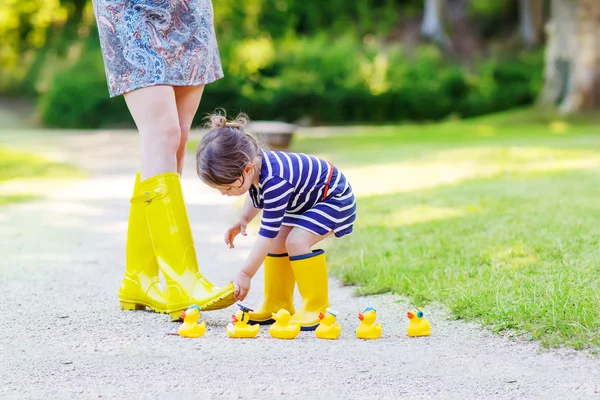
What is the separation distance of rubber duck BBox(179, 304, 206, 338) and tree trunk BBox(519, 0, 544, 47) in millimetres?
24083

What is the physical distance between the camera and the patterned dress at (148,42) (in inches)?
130

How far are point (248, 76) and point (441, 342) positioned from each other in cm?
1662

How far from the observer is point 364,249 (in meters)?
4.70

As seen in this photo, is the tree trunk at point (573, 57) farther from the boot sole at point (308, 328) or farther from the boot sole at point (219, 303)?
the boot sole at point (219, 303)

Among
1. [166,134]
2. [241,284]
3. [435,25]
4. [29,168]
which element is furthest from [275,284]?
[435,25]

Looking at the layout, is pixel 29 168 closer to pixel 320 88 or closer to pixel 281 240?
pixel 281 240

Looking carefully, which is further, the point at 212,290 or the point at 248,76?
the point at 248,76

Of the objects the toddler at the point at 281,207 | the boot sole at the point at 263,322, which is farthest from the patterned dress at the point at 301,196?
the boot sole at the point at 263,322

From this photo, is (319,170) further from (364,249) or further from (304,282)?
(364,249)

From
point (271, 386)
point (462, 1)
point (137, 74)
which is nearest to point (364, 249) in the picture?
point (137, 74)

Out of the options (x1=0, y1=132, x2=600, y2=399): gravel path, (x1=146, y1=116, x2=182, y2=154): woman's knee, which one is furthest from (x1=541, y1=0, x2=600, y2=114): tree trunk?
(x1=146, y1=116, x2=182, y2=154): woman's knee

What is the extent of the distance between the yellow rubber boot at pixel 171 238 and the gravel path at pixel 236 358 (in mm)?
149

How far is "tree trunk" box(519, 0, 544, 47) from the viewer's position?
83.7 feet

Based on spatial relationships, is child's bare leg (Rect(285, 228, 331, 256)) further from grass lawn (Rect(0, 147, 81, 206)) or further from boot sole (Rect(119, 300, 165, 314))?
grass lawn (Rect(0, 147, 81, 206))
